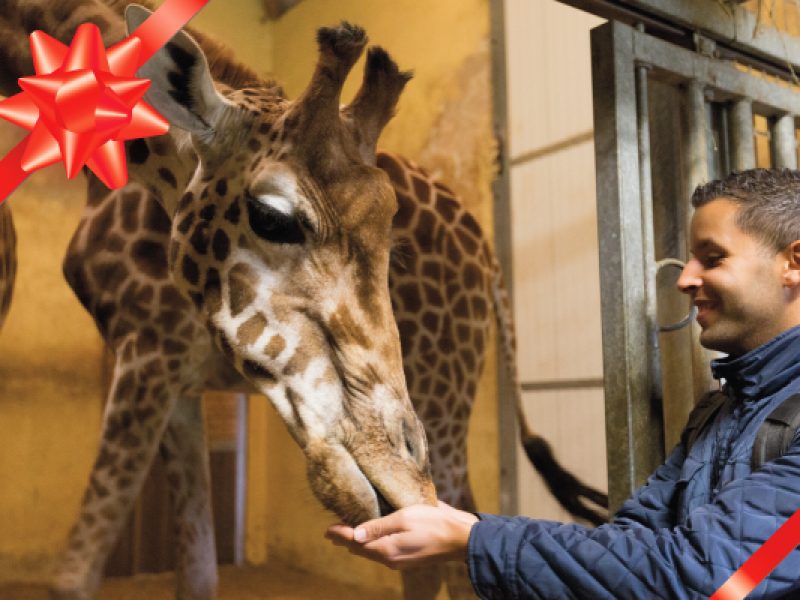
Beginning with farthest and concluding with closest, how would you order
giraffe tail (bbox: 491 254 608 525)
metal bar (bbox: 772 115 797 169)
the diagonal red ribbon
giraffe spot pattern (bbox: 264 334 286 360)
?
giraffe tail (bbox: 491 254 608 525), metal bar (bbox: 772 115 797 169), giraffe spot pattern (bbox: 264 334 286 360), the diagonal red ribbon

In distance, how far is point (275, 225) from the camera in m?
0.94

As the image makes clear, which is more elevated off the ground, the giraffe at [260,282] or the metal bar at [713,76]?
the metal bar at [713,76]

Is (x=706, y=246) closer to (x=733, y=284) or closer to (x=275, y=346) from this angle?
(x=733, y=284)

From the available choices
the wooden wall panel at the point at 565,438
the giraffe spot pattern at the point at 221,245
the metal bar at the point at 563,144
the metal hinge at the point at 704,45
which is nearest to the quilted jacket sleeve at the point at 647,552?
the giraffe spot pattern at the point at 221,245

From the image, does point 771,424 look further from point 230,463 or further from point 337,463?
point 230,463

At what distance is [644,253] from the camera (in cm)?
120

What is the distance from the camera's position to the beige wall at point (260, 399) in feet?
3.29

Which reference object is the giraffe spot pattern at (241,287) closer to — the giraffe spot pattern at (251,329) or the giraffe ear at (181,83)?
the giraffe spot pattern at (251,329)

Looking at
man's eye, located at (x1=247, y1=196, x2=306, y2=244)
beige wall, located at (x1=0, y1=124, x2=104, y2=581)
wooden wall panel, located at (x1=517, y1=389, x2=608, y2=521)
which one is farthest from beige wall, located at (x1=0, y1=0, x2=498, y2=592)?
man's eye, located at (x1=247, y1=196, x2=306, y2=244)

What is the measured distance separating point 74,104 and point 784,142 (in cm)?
129

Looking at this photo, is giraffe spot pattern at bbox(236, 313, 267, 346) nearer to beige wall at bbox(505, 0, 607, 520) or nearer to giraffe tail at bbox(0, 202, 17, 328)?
giraffe tail at bbox(0, 202, 17, 328)

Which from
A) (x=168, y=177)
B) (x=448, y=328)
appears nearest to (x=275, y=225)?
(x=168, y=177)

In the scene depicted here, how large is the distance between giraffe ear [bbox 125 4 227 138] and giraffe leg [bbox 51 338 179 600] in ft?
1.25

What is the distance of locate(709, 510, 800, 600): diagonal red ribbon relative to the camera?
0.60 meters
